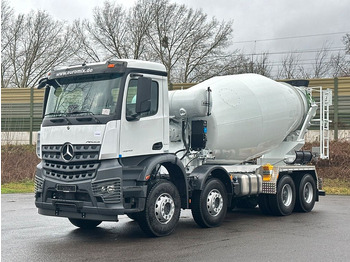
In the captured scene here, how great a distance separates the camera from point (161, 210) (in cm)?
845

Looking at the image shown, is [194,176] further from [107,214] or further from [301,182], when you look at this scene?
[301,182]

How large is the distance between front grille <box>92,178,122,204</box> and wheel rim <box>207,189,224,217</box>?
2.27 metres

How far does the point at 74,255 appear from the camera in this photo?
284 inches

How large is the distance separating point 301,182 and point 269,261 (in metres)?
5.84

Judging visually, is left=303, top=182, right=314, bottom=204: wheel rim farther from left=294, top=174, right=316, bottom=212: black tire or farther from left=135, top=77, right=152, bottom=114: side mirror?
left=135, top=77, right=152, bottom=114: side mirror

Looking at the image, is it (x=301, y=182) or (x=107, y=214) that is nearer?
(x=107, y=214)

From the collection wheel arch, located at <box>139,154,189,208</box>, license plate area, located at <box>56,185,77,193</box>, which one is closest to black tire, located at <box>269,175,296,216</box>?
wheel arch, located at <box>139,154,189,208</box>

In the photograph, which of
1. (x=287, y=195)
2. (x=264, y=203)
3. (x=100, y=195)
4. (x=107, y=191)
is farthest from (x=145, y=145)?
(x=287, y=195)

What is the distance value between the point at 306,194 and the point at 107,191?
6.48 meters

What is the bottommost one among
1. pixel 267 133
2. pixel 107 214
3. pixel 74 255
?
pixel 74 255

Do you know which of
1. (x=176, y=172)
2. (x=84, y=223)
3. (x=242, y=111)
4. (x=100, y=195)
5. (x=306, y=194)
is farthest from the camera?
(x=306, y=194)

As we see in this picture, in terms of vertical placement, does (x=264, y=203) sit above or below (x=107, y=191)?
below

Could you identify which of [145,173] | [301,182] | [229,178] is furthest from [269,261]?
[301,182]

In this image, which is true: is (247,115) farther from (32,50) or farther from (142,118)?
(32,50)
